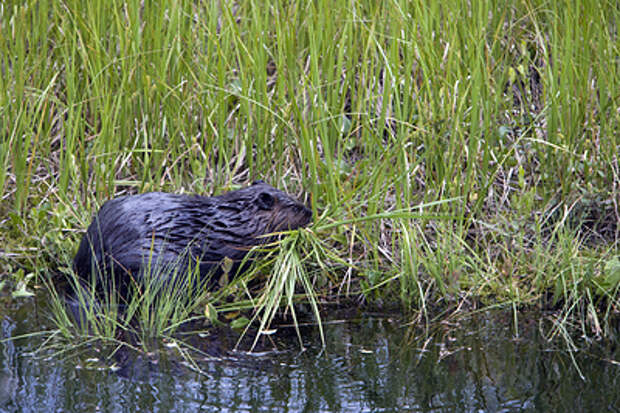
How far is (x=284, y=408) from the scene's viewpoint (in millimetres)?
2623

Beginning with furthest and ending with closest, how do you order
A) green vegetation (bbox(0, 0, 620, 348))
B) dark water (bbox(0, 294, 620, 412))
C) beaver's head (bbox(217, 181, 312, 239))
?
1. beaver's head (bbox(217, 181, 312, 239))
2. green vegetation (bbox(0, 0, 620, 348))
3. dark water (bbox(0, 294, 620, 412))

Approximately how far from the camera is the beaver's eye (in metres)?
3.84

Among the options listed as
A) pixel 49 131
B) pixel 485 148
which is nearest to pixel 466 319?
pixel 485 148

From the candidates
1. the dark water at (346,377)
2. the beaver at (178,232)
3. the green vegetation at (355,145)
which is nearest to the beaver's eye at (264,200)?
the beaver at (178,232)

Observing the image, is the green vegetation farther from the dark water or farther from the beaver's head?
the dark water

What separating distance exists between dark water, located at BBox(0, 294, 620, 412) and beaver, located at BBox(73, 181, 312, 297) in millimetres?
457

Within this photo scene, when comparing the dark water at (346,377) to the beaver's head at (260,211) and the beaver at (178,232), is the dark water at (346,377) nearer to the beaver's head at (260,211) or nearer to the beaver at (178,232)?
the beaver at (178,232)

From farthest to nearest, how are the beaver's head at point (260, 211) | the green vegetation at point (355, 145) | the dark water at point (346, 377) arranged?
the beaver's head at point (260, 211), the green vegetation at point (355, 145), the dark water at point (346, 377)

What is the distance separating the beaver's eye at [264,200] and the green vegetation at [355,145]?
8.6 inches

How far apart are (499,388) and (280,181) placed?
1.92 metres

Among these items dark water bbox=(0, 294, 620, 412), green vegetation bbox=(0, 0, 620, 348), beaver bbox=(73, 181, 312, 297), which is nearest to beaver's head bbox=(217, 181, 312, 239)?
beaver bbox=(73, 181, 312, 297)

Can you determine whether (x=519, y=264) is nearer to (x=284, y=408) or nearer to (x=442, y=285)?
(x=442, y=285)

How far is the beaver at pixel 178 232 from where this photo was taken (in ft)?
11.5

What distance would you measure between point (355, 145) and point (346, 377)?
1974 millimetres
